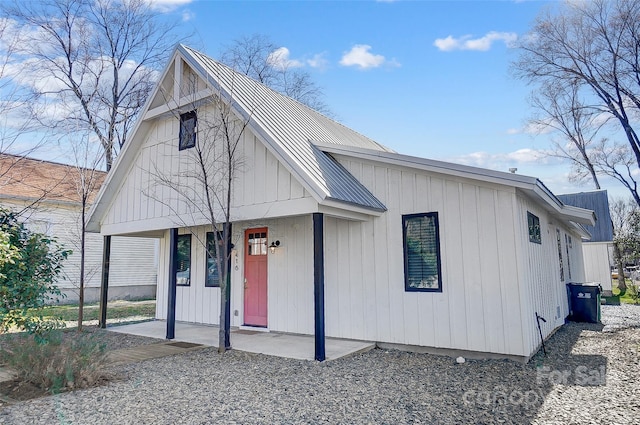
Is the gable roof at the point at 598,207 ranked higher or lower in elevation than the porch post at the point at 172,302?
higher

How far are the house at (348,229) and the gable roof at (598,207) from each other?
37.9 ft

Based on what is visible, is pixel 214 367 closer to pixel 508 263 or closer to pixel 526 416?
pixel 526 416

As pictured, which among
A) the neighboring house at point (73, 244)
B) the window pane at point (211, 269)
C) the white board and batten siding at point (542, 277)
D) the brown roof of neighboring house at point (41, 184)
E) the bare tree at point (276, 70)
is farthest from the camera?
the bare tree at point (276, 70)

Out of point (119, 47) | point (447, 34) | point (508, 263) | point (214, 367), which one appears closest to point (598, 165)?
point (447, 34)

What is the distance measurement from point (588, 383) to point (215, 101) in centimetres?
724

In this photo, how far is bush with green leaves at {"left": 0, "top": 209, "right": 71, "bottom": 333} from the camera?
182 inches

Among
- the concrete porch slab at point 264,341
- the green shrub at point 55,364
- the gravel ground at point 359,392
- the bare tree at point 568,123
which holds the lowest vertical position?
the gravel ground at point 359,392

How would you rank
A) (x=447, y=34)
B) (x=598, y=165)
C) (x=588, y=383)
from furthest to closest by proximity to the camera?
1. (x=598, y=165)
2. (x=447, y=34)
3. (x=588, y=383)

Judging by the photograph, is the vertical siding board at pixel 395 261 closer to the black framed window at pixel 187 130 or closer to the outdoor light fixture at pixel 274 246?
the outdoor light fixture at pixel 274 246

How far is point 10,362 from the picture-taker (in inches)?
203

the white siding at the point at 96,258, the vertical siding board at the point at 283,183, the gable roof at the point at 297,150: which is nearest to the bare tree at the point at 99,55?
the white siding at the point at 96,258

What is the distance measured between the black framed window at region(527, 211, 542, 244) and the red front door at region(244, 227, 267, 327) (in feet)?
17.4

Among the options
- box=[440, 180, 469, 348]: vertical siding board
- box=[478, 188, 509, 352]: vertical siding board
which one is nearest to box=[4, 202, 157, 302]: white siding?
box=[440, 180, 469, 348]: vertical siding board

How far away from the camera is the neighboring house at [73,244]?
14.2m
